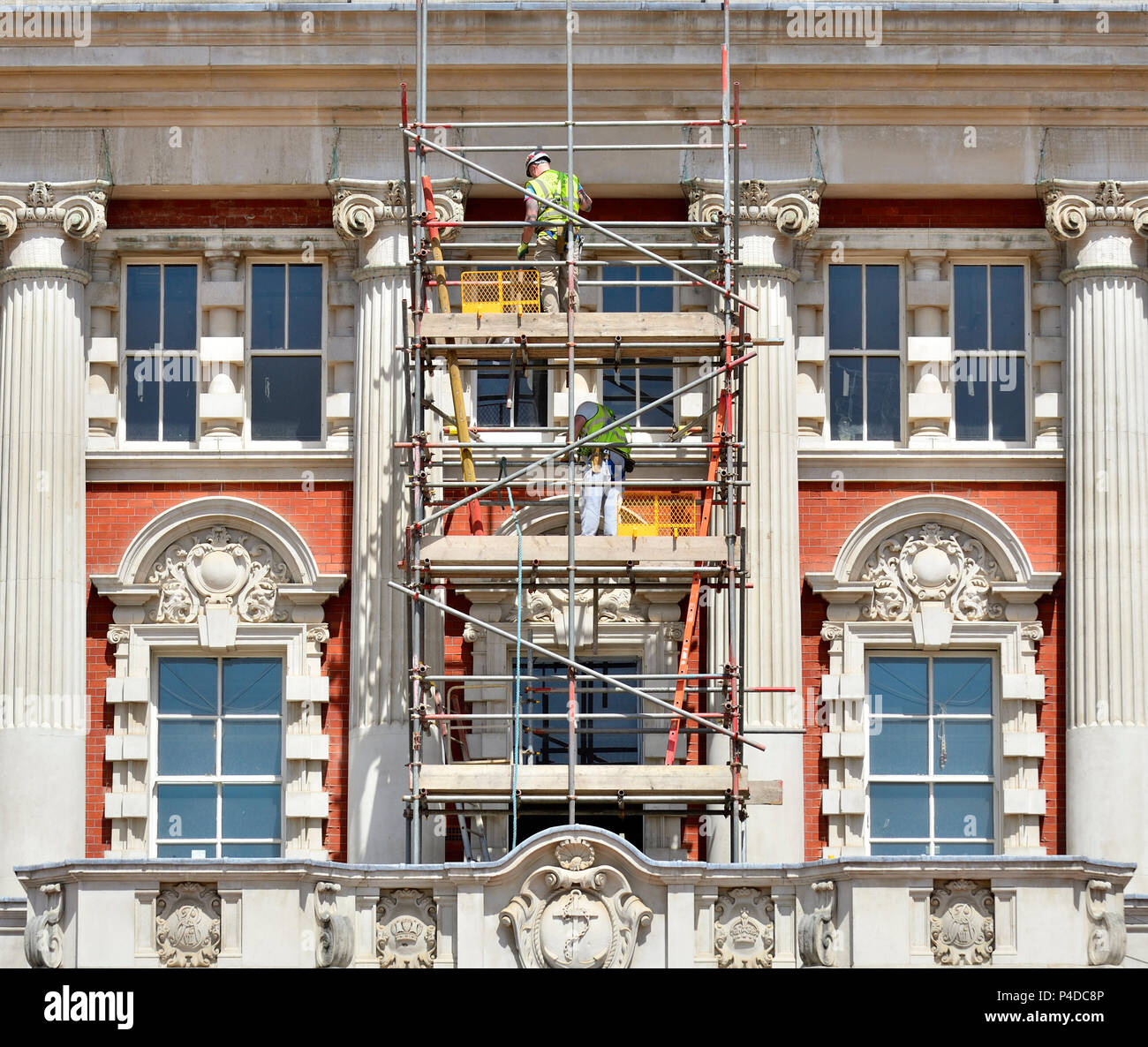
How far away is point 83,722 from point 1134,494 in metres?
11.6

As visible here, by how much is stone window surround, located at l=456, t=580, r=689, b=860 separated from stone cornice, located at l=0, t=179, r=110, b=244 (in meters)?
5.77

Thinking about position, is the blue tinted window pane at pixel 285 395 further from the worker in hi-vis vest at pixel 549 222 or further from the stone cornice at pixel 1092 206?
the stone cornice at pixel 1092 206

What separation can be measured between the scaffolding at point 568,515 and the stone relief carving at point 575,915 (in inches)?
71.2

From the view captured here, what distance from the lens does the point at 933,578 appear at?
3403 cm

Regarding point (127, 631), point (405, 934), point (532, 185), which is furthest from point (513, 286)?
point (405, 934)

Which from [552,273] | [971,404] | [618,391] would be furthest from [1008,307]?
[552,273]

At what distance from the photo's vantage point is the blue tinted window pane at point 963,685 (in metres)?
33.9

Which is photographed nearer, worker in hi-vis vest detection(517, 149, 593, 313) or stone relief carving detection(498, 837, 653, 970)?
stone relief carving detection(498, 837, 653, 970)

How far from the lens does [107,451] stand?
34.3 meters

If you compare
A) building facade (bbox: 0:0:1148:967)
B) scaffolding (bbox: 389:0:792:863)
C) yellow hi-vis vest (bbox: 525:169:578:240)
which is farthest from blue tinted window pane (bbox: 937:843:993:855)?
yellow hi-vis vest (bbox: 525:169:578:240)

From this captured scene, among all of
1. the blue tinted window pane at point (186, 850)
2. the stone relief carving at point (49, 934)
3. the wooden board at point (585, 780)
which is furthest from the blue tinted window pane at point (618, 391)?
the stone relief carving at point (49, 934)

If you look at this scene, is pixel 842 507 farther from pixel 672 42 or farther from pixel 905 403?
pixel 672 42

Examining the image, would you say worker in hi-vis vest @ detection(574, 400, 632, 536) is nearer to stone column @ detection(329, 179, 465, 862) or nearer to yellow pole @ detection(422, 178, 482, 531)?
yellow pole @ detection(422, 178, 482, 531)

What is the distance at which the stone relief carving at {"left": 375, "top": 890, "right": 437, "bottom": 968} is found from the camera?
2816 cm
